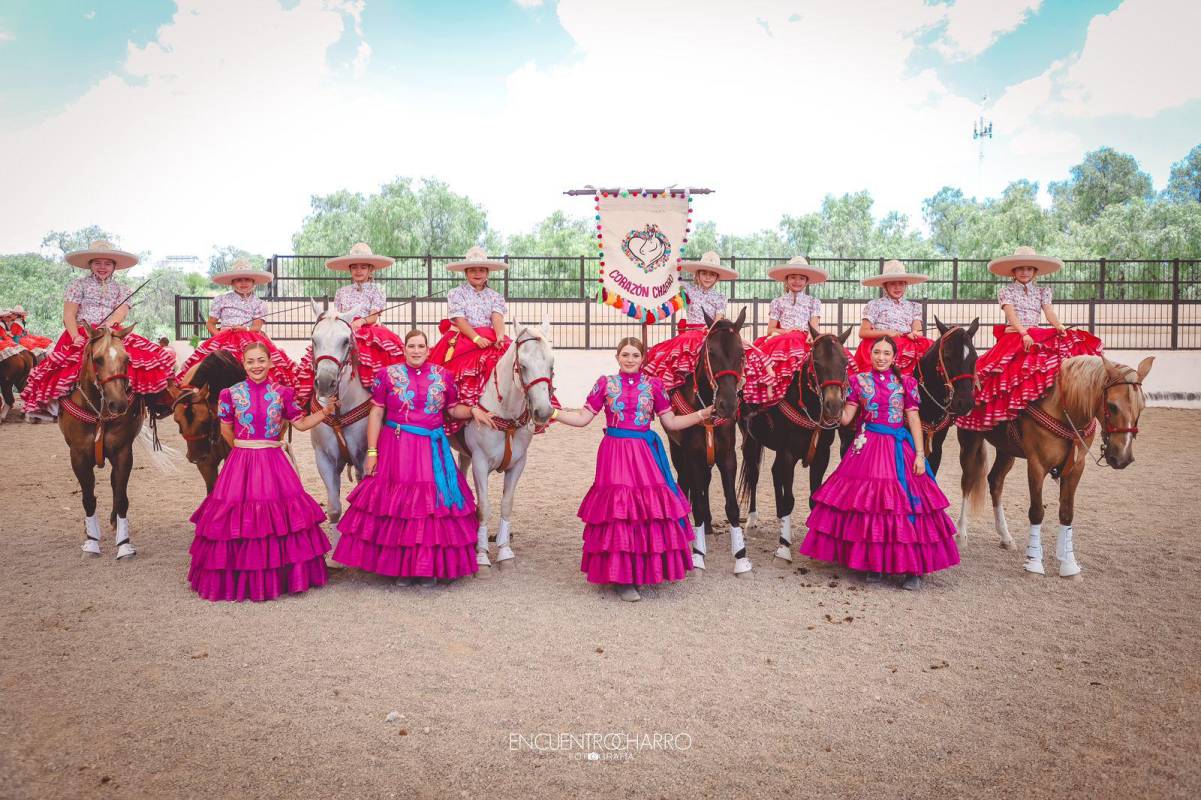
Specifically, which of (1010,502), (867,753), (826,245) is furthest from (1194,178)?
(867,753)

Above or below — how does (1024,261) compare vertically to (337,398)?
above

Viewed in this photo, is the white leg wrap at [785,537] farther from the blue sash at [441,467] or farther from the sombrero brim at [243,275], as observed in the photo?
the sombrero brim at [243,275]

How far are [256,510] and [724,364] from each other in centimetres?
320

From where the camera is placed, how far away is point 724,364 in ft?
17.0

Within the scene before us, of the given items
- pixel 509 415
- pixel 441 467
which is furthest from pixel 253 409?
pixel 509 415

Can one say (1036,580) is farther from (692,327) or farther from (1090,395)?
(692,327)

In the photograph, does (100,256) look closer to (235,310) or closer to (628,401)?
(235,310)

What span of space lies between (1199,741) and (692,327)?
13.2 feet

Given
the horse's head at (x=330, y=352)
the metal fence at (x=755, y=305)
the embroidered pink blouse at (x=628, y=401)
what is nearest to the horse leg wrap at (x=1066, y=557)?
the embroidered pink blouse at (x=628, y=401)

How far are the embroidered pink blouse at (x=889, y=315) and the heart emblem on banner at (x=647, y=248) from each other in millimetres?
2379

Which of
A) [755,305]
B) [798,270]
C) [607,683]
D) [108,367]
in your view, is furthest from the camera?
[755,305]

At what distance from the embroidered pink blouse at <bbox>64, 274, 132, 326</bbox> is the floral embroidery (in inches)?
112

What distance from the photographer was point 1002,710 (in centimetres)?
372

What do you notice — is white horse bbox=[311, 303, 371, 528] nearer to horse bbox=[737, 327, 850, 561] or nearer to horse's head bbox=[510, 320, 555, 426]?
horse's head bbox=[510, 320, 555, 426]
